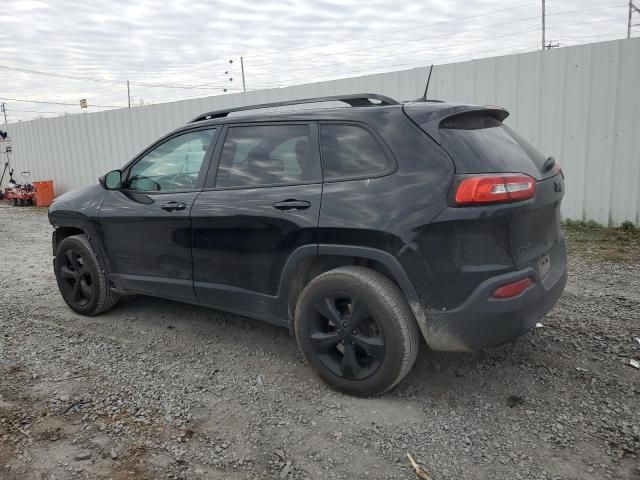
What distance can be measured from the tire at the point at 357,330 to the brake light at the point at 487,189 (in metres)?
0.67

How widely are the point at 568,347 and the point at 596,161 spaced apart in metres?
4.75

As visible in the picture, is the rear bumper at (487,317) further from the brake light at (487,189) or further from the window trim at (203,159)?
the window trim at (203,159)

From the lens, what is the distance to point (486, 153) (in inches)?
113

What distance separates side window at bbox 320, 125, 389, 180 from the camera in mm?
3062

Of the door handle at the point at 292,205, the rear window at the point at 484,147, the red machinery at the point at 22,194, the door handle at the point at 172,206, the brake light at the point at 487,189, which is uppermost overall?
the rear window at the point at 484,147

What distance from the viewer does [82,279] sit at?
4715 millimetres

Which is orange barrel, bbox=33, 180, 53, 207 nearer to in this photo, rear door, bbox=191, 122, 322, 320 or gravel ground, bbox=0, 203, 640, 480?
gravel ground, bbox=0, 203, 640, 480

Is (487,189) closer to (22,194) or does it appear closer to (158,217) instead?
(158,217)

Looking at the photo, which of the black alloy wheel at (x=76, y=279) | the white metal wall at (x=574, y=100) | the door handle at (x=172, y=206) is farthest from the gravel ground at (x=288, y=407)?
the white metal wall at (x=574, y=100)

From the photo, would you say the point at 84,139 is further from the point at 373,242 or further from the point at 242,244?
the point at 373,242

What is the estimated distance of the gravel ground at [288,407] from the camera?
2.58 meters

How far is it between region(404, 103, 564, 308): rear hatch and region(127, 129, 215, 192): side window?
169 cm

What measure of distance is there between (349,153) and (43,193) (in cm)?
1385

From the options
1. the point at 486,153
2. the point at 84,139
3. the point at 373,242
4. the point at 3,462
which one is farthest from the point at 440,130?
the point at 84,139
